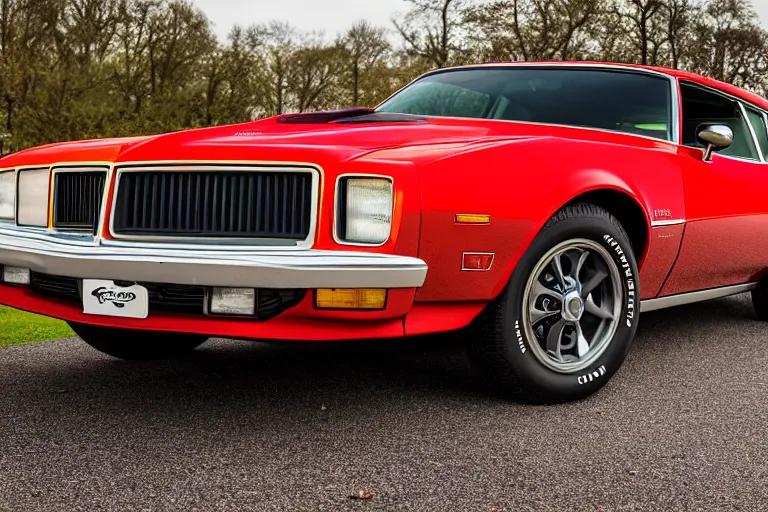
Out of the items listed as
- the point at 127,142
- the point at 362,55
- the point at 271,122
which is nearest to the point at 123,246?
the point at 127,142

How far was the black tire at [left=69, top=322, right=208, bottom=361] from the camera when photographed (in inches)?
154

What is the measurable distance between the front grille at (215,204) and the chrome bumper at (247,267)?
0.11 metres

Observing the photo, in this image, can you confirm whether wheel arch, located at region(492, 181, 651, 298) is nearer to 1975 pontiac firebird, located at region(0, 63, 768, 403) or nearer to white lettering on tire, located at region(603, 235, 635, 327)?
1975 pontiac firebird, located at region(0, 63, 768, 403)

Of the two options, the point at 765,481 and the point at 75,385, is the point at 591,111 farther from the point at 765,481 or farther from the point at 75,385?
the point at 75,385

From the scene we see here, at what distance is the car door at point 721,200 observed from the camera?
4094 mm

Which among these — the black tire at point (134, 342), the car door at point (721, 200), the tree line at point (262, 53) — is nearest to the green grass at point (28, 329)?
the black tire at point (134, 342)

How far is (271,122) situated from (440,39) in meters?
22.6

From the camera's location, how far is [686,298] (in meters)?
4.26

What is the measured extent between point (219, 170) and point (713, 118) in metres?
3.16

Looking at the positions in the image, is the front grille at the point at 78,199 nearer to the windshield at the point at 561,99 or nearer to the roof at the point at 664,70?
the windshield at the point at 561,99

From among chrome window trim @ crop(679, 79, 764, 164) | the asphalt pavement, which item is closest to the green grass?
the asphalt pavement

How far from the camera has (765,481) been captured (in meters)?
2.54

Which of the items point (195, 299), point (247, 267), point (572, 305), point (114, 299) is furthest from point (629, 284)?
point (114, 299)

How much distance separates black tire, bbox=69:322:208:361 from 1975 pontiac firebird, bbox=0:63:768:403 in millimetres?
11
